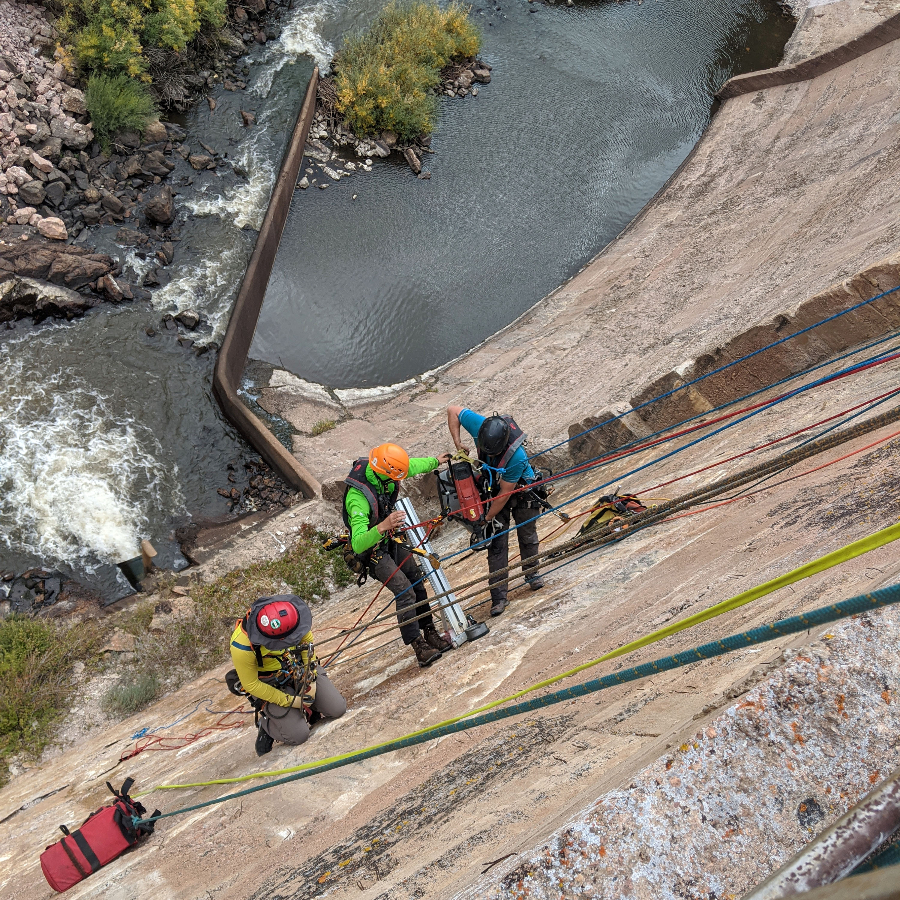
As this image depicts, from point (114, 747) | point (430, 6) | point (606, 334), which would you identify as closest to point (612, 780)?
point (114, 747)

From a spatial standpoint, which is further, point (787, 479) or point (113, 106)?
point (113, 106)

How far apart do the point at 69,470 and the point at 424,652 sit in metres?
7.21

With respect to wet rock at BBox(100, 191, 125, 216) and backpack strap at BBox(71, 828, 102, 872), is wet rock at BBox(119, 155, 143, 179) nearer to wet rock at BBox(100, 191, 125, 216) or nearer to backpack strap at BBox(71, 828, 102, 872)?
wet rock at BBox(100, 191, 125, 216)

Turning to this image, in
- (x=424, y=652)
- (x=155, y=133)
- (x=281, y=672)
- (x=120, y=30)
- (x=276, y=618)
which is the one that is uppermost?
(x=120, y=30)

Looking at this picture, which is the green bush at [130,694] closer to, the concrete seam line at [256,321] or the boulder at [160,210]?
the concrete seam line at [256,321]

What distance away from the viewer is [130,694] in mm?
7246

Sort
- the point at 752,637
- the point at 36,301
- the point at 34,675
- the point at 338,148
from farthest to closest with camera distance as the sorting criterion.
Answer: the point at 338,148
the point at 36,301
the point at 34,675
the point at 752,637

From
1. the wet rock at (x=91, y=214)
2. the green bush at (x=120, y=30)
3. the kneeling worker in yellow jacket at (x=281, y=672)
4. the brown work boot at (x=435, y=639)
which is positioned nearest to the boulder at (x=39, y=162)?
the wet rock at (x=91, y=214)

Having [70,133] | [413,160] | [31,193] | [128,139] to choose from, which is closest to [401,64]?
[413,160]

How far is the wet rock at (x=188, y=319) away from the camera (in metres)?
11.9

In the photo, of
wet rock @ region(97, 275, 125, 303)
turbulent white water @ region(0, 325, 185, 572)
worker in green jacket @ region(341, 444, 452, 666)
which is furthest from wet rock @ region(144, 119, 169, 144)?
worker in green jacket @ region(341, 444, 452, 666)

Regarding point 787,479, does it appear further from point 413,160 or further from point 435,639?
point 413,160

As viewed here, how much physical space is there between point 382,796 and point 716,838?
2077mm

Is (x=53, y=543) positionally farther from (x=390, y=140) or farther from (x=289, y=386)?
(x=390, y=140)
